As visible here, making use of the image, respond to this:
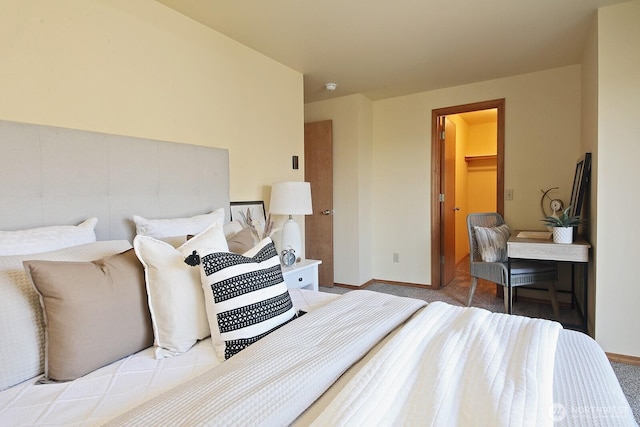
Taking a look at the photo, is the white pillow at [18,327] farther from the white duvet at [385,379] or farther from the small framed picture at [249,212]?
the small framed picture at [249,212]

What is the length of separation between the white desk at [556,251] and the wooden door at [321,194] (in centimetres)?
209

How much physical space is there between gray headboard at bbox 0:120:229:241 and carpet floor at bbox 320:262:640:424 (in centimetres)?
251

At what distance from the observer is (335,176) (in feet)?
14.5

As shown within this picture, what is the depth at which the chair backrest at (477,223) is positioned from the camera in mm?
3471

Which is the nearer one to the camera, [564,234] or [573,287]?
[564,234]

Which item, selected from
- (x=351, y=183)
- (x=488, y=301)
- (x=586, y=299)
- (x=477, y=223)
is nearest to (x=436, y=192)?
(x=477, y=223)

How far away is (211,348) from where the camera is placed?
53.0 inches

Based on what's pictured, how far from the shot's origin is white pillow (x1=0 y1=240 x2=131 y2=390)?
1.08m

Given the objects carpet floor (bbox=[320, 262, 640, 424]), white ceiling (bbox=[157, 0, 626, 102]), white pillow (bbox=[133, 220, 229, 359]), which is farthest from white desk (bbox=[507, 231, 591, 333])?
white pillow (bbox=[133, 220, 229, 359])

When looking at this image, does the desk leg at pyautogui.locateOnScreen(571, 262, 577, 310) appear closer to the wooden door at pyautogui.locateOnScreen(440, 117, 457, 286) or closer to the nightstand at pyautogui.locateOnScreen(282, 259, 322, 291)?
the wooden door at pyautogui.locateOnScreen(440, 117, 457, 286)

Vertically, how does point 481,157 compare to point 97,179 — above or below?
above

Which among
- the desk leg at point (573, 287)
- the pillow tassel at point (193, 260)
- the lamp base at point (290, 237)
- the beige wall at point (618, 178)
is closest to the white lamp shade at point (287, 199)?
the lamp base at point (290, 237)

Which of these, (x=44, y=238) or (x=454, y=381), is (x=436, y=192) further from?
(x=44, y=238)

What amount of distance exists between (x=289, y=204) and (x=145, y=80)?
1.26m
